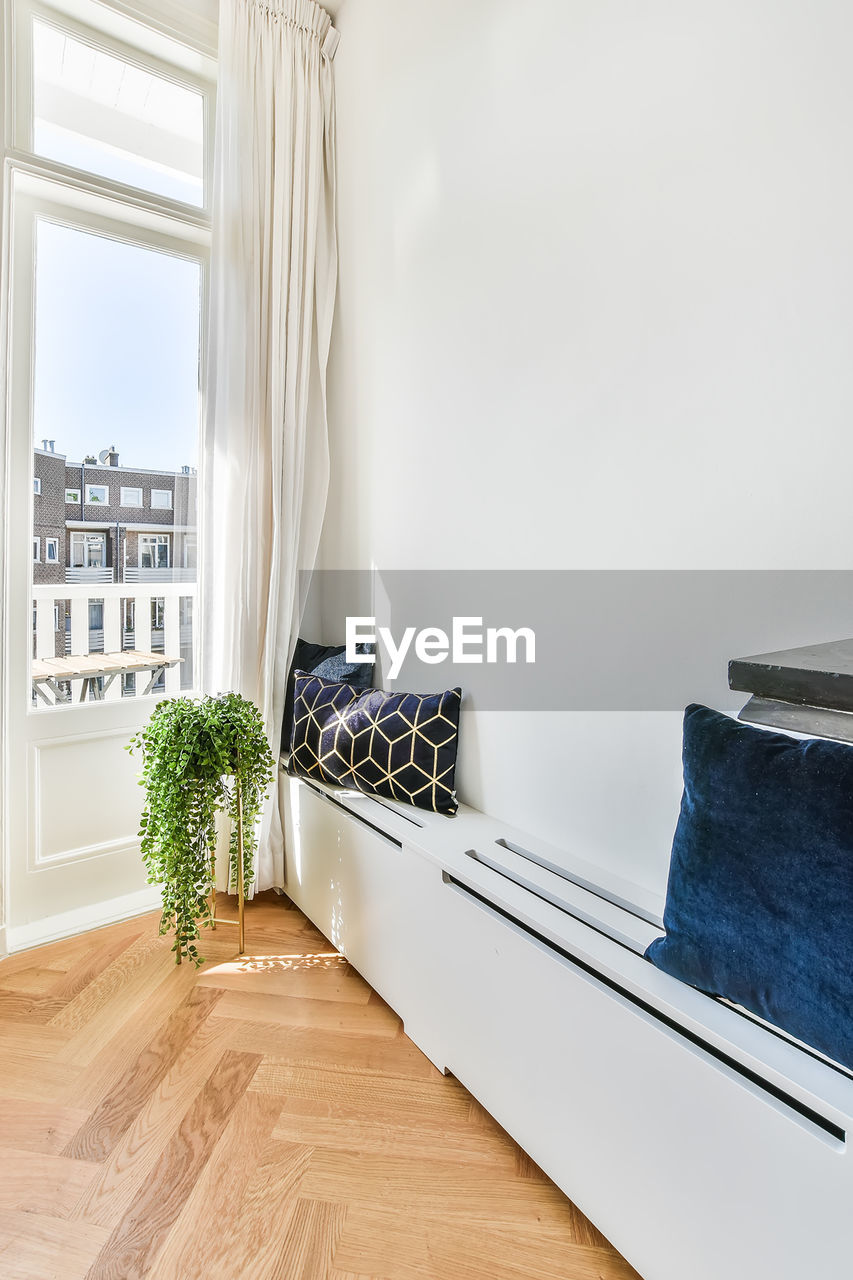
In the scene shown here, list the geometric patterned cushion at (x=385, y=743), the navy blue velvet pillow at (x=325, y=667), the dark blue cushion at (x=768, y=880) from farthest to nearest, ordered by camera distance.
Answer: the navy blue velvet pillow at (x=325, y=667)
the geometric patterned cushion at (x=385, y=743)
the dark blue cushion at (x=768, y=880)

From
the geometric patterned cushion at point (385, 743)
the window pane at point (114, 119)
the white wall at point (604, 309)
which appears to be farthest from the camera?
the window pane at point (114, 119)

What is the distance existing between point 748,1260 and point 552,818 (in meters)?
0.82

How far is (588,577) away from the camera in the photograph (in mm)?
1469

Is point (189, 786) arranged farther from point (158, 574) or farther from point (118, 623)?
point (158, 574)

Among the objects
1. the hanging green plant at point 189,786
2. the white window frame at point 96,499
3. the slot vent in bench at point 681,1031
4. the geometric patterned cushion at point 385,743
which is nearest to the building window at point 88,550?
the white window frame at point 96,499

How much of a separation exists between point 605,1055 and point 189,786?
1.27 metres

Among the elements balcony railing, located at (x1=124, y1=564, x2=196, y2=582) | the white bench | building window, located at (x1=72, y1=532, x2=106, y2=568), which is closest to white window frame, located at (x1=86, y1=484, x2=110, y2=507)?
building window, located at (x1=72, y1=532, x2=106, y2=568)

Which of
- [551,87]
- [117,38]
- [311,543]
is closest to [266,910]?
[311,543]

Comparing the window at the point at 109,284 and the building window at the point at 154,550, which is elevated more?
the window at the point at 109,284

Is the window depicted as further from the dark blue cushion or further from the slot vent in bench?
the dark blue cushion

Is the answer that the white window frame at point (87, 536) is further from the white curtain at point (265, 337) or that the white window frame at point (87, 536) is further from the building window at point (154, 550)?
the white curtain at point (265, 337)

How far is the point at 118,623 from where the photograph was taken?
2.25 m

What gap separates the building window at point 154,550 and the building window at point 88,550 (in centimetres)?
13

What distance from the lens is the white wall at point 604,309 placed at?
1059mm
